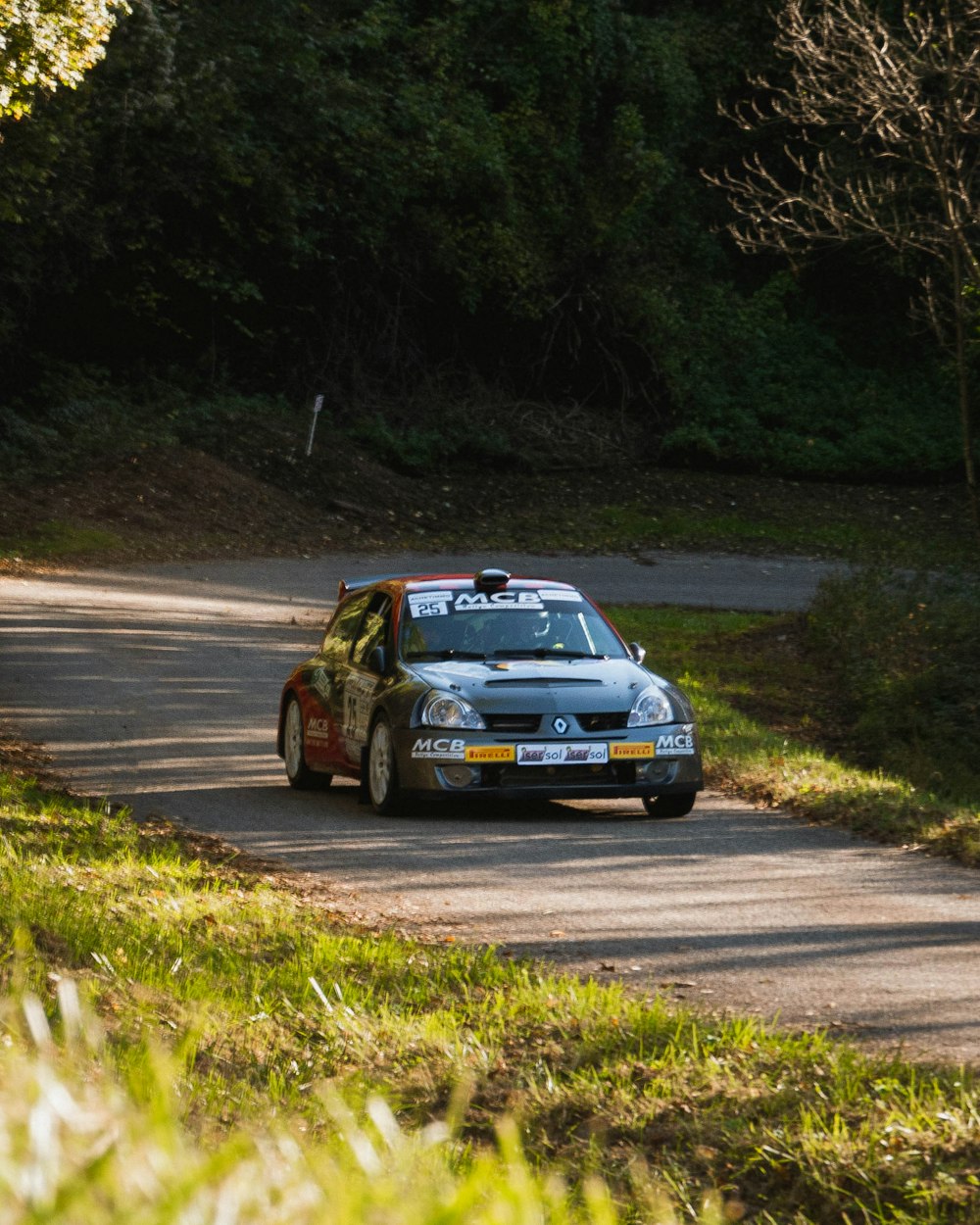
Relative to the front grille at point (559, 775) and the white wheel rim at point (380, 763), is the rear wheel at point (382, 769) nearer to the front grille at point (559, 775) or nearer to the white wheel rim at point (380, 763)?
the white wheel rim at point (380, 763)

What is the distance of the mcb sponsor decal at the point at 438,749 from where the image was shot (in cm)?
1231

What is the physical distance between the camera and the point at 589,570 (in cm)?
3553

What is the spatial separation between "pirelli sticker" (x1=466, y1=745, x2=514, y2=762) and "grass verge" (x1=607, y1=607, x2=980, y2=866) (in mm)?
2031

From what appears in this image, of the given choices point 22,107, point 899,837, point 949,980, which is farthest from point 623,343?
point 949,980

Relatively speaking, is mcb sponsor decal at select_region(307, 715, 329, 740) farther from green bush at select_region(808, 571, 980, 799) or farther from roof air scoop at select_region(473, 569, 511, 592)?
green bush at select_region(808, 571, 980, 799)

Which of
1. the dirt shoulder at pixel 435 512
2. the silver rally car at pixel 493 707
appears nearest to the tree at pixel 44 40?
A: the silver rally car at pixel 493 707

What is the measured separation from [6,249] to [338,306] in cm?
1104

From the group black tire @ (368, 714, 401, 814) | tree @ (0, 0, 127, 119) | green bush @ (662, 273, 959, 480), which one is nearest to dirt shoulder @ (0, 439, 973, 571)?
green bush @ (662, 273, 959, 480)

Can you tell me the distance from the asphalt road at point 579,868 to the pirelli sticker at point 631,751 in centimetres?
45

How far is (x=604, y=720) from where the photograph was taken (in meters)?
12.6

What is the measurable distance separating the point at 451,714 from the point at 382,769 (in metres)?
0.71

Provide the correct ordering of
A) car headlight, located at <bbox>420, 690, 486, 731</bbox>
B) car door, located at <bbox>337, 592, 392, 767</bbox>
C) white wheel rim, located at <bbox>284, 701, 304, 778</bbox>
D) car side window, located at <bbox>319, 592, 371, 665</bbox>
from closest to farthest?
car headlight, located at <bbox>420, 690, 486, 731</bbox> → car door, located at <bbox>337, 592, 392, 767</bbox> → white wheel rim, located at <bbox>284, 701, 304, 778</bbox> → car side window, located at <bbox>319, 592, 371, 665</bbox>

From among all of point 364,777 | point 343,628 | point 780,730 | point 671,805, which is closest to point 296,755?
point 343,628

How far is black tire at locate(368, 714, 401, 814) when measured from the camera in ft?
41.3
